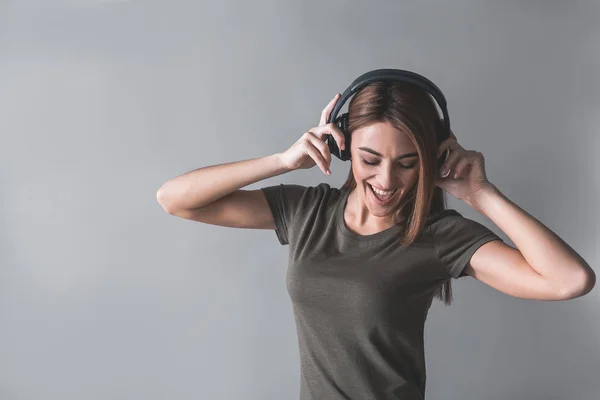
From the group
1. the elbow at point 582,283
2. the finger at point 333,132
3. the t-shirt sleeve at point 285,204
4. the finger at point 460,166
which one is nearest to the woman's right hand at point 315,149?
the finger at point 333,132

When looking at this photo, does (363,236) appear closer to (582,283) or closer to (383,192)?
(383,192)

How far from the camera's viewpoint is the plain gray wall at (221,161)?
1.62 m

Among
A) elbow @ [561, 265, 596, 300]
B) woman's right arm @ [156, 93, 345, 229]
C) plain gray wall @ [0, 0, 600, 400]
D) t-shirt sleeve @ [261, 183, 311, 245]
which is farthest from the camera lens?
plain gray wall @ [0, 0, 600, 400]

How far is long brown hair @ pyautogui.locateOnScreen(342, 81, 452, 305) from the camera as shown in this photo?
1.07 meters

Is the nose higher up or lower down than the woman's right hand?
lower down

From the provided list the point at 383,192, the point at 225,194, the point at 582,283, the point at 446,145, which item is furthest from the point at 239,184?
the point at 582,283

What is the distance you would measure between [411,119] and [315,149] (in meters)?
0.18

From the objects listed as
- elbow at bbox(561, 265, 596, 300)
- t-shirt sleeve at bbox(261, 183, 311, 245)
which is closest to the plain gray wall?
t-shirt sleeve at bbox(261, 183, 311, 245)

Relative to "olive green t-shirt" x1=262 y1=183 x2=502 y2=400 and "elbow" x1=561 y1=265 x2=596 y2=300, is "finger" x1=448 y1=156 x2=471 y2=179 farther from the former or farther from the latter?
"elbow" x1=561 y1=265 x2=596 y2=300

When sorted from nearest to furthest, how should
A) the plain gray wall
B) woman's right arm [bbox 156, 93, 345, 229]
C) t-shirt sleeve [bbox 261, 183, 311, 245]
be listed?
woman's right arm [bbox 156, 93, 345, 229], t-shirt sleeve [bbox 261, 183, 311, 245], the plain gray wall

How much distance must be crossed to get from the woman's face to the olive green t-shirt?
0.23ft

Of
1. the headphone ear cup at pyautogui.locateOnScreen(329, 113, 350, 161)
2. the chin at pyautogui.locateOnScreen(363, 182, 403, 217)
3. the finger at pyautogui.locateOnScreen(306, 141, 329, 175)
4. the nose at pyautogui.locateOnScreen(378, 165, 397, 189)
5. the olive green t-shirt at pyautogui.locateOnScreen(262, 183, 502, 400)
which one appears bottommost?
the olive green t-shirt at pyautogui.locateOnScreen(262, 183, 502, 400)

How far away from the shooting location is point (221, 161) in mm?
1746

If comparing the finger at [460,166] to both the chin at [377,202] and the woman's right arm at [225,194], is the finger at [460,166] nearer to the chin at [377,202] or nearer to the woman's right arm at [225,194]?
the chin at [377,202]
